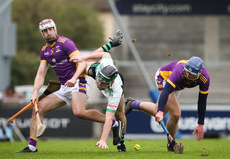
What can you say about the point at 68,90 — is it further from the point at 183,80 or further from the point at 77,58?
the point at 183,80

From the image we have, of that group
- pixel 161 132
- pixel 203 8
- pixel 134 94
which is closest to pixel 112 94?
pixel 161 132

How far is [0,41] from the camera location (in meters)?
20.3

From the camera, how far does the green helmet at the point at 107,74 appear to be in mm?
8711

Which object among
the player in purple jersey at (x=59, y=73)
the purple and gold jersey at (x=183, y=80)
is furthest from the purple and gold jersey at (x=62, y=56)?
the purple and gold jersey at (x=183, y=80)

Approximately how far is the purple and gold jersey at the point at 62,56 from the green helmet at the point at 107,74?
113 cm

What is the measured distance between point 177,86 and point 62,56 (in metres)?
2.05

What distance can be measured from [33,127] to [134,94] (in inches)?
543

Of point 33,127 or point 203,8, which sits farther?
point 203,8

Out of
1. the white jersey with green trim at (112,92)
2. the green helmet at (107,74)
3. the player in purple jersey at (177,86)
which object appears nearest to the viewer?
the green helmet at (107,74)

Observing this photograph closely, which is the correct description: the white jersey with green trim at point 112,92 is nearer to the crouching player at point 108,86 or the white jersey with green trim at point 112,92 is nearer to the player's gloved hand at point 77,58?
the crouching player at point 108,86

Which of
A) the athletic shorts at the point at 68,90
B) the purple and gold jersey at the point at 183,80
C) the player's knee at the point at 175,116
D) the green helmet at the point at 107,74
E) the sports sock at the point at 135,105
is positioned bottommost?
the player's knee at the point at 175,116

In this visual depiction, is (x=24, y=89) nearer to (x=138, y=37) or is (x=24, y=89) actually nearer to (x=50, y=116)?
(x=50, y=116)

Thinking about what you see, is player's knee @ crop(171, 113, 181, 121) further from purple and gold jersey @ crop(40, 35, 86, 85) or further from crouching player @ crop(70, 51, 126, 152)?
purple and gold jersey @ crop(40, 35, 86, 85)

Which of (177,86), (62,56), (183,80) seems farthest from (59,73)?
(183,80)
